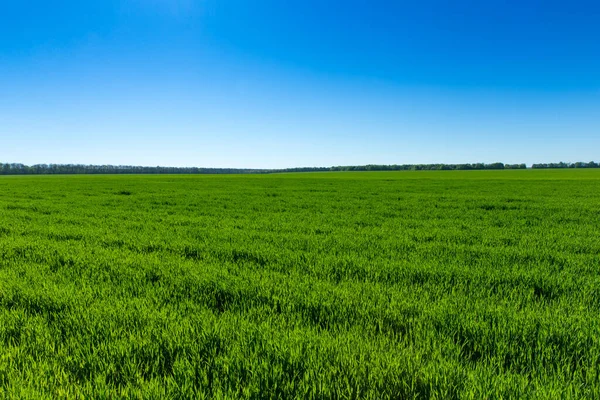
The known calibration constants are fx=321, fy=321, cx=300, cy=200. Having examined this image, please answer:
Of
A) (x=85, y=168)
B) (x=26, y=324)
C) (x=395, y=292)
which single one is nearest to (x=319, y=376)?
A: (x=395, y=292)

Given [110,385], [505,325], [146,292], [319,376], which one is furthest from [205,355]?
[505,325]

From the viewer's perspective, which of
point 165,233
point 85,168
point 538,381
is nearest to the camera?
point 538,381

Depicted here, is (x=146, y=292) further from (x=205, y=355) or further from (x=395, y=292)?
(x=395, y=292)

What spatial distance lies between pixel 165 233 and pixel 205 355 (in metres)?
6.62

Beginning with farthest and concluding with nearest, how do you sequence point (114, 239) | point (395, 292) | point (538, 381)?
point (114, 239), point (395, 292), point (538, 381)

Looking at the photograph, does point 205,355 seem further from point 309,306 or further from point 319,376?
point 309,306

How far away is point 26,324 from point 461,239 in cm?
841

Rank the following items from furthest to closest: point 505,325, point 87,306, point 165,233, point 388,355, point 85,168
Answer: point 85,168, point 165,233, point 87,306, point 505,325, point 388,355

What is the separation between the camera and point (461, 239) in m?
8.10

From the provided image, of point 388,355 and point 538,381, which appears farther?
point 388,355

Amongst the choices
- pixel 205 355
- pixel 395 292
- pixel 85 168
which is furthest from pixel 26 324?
pixel 85 168

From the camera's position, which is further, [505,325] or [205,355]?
[505,325]

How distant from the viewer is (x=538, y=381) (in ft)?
8.13

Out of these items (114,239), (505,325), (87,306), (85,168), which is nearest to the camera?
(505,325)
